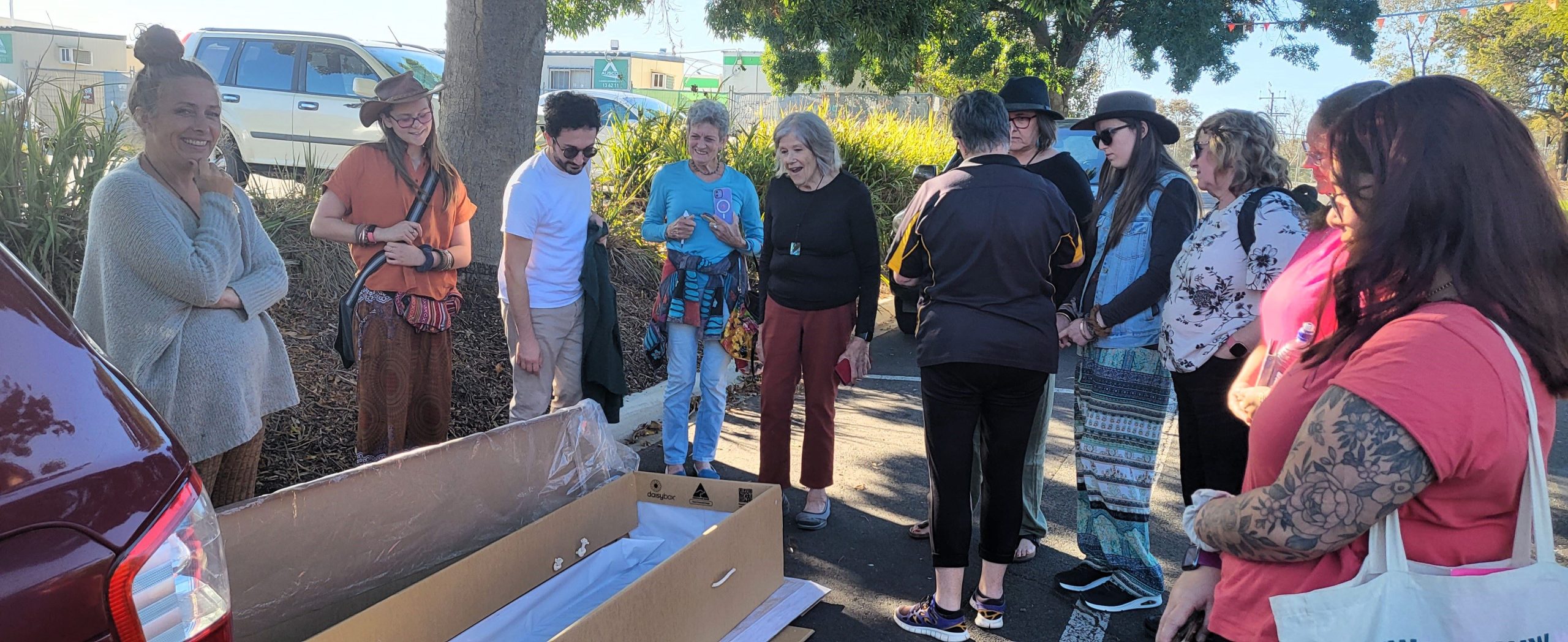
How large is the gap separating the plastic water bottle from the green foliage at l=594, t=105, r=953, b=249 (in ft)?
17.9

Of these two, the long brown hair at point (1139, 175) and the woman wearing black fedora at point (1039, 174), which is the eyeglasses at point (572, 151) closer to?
the woman wearing black fedora at point (1039, 174)

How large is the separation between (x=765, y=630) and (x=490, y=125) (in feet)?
13.8

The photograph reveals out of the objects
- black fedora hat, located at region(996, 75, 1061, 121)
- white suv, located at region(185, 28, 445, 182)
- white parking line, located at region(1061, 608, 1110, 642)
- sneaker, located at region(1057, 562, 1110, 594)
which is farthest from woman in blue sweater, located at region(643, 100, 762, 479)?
white suv, located at region(185, 28, 445, 182)

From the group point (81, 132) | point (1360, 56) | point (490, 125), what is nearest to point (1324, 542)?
point (490, 125)

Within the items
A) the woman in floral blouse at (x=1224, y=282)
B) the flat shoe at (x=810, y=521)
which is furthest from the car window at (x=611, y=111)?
the woman in floral blouse at (x=1224, y=282)

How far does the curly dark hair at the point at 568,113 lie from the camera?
4.08 meters

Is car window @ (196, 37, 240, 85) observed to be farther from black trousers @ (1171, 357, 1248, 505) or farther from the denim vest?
black trousers @ (1171, 357, 1248, 505)

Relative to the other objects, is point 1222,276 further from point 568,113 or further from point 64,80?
point 64,80

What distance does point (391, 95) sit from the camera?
3791 millimetres

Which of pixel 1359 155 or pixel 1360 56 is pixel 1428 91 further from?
pixel 1360 56

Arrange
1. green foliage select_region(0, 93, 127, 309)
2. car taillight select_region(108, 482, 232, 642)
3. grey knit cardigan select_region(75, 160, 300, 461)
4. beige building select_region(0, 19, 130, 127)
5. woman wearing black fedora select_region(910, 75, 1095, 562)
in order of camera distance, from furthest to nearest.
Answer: beige building select_region(0, 19, 130, 127), green foliage select_region(0, 93, 127, 309), woman wearing black fedora select_region(910, 75, 1095, 562), grey knit cardigan select_region(75, 160, 300, 461), car taillight select_region(108, 482, 232, 642)

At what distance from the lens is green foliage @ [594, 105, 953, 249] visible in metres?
8.77

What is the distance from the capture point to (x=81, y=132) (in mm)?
5605

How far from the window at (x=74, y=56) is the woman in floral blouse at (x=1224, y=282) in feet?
21.4
